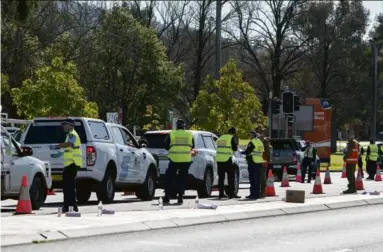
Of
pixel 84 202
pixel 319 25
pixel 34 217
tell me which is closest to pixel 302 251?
pixel 34 217

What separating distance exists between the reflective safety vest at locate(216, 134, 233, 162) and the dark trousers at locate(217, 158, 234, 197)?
0.12 metres

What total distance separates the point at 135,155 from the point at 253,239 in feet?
29.6

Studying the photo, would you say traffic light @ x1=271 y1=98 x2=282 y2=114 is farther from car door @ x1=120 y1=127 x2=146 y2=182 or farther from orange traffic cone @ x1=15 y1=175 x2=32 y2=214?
orange traffic cone @ x1=15 y1=175 x2=32 y2=214

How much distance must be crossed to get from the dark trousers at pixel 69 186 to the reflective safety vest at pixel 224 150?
6.24 m

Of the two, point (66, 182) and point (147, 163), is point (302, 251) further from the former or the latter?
point (147, 163)

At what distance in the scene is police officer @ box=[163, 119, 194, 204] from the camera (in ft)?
72.6

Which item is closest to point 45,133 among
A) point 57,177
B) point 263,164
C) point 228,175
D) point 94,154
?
point 57,177

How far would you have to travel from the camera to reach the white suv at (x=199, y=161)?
25.4 meters

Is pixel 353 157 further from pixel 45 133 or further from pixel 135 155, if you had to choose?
pixel 45 133

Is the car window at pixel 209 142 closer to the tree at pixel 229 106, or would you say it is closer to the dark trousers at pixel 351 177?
the dark trousers at pixel 351 177

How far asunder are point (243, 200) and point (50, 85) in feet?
77.6

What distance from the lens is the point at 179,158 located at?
72.7 feet

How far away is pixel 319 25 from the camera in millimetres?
77688

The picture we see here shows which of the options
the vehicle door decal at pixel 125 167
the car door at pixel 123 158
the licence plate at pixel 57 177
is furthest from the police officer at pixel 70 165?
the vehicle door decal at pixel 125 167
